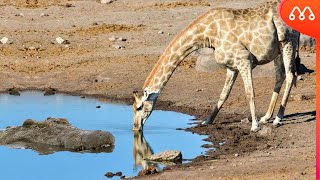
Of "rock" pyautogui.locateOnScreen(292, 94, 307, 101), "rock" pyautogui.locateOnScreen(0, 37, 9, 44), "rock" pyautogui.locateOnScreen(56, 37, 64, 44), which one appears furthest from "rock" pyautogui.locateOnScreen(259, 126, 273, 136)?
"rock" pyautogui.locateOnScreen(0, 37, 9, 44)

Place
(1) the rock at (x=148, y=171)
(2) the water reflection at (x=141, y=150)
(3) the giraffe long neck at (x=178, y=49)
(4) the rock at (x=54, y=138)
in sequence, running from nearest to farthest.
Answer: (1) the rock at (x=148, y=171)
(2) the water reflection at (x=141, y=150)
(4) the rock at (x=54, y=138)
(3) the giraffe long neck at (x=178, y=49)

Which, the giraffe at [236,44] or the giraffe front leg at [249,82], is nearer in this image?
the giraffe front leg at [249,82]

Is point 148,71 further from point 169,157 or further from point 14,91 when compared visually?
point 169,157

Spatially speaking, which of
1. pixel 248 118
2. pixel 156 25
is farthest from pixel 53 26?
pixel 248 118

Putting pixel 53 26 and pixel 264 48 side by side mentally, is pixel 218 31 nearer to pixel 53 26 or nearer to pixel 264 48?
pixel 264 48

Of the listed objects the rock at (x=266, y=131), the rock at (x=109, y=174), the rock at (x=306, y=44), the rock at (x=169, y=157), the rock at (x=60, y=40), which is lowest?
the rock at (x=109, y=174)

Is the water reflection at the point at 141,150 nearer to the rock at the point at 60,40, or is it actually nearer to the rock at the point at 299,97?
the rock at the point at 299,97

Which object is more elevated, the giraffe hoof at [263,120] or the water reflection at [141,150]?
the giraffe hoof at [263,120]

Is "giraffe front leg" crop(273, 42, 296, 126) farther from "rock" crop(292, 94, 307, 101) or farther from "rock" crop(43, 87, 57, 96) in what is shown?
"rock" crop(43, 87, 57, 96)

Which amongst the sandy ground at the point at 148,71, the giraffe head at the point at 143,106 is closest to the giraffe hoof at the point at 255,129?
the sandy ground at the point at 148,71

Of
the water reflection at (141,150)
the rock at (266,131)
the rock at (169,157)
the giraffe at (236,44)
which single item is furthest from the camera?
the giraffe at (236,44)

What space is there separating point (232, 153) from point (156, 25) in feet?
57.8

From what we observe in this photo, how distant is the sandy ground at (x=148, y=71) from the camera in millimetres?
17406

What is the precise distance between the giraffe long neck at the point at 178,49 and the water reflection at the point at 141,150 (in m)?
0.92
